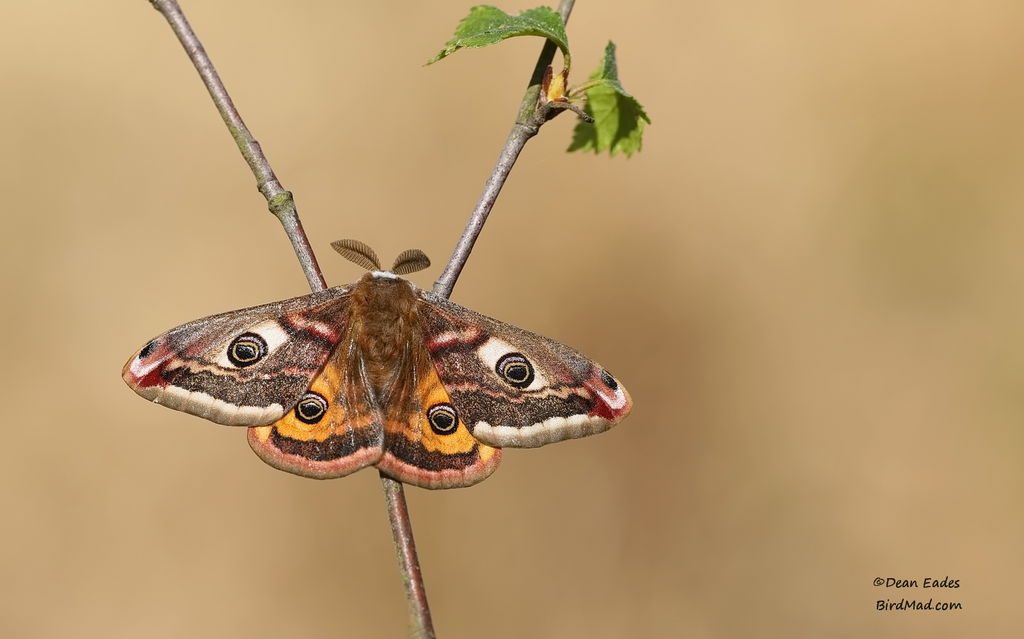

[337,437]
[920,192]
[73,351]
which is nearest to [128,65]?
[73,351]

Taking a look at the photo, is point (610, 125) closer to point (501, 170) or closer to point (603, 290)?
point (501, 170)

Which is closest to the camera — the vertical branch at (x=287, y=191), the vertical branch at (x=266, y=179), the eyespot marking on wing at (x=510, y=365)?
the vertical branch at (x=266, y=179)

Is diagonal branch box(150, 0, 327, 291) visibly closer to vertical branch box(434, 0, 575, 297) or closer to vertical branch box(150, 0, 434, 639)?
vertical branch box(150, 0, 434, 639)

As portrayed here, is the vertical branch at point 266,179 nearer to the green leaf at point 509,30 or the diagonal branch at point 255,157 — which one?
the diagonal branch at point 255,157

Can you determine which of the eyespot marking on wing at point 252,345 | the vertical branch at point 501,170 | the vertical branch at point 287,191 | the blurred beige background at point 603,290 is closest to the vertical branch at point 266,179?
the vertical branch at point 287,191

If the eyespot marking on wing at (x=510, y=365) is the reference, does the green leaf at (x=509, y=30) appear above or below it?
above

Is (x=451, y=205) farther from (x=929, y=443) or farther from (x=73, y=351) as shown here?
(x=929, y=443)

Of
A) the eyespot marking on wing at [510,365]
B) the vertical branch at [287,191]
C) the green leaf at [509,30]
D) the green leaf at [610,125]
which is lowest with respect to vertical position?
the eyespot marking on wing at [510,365]

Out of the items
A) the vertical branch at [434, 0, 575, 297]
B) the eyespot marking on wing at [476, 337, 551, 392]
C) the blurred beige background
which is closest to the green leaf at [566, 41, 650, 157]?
the vertical branch at [434, 0, 575, 297]
